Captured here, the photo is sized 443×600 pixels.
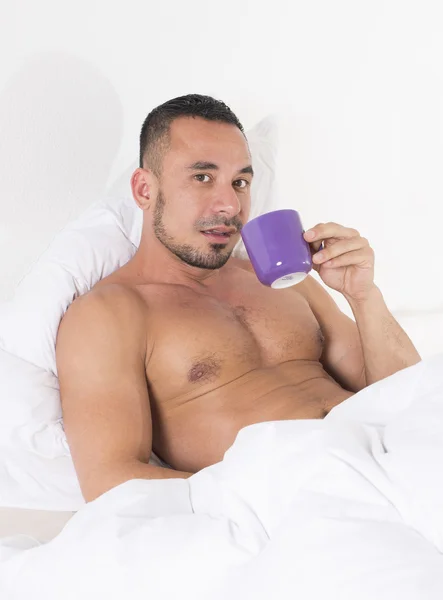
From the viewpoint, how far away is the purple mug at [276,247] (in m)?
1.34

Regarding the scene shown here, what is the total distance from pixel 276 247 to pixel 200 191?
14.3 inches

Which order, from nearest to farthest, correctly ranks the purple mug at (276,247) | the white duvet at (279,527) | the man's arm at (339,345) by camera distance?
the white duvet at (279,527)
the purple mug at (276,247)
the man's arm at (339,345)

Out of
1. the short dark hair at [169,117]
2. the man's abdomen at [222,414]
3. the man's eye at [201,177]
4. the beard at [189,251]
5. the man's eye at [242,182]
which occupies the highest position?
the short dark hair at [169,117]

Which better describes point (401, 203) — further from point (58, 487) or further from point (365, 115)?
point (58, 487)

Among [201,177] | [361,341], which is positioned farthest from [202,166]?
[361,341]

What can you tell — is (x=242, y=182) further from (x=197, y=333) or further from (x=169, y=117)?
(x=197, y=333)

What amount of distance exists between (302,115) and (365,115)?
0.19 m

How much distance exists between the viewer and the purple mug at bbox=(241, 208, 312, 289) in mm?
1337

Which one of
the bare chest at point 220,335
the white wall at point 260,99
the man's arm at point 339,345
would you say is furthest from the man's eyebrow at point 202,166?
the white wall at point 260,99

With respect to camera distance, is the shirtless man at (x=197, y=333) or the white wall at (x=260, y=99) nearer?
the shirtless man at (x=197, y=333)

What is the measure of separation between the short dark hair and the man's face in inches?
0.6

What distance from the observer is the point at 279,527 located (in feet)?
3.25

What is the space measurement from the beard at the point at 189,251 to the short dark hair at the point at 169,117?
0.08 m

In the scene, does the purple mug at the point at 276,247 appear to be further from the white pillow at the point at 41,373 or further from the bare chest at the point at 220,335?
the white pillow at the point at 41,373
